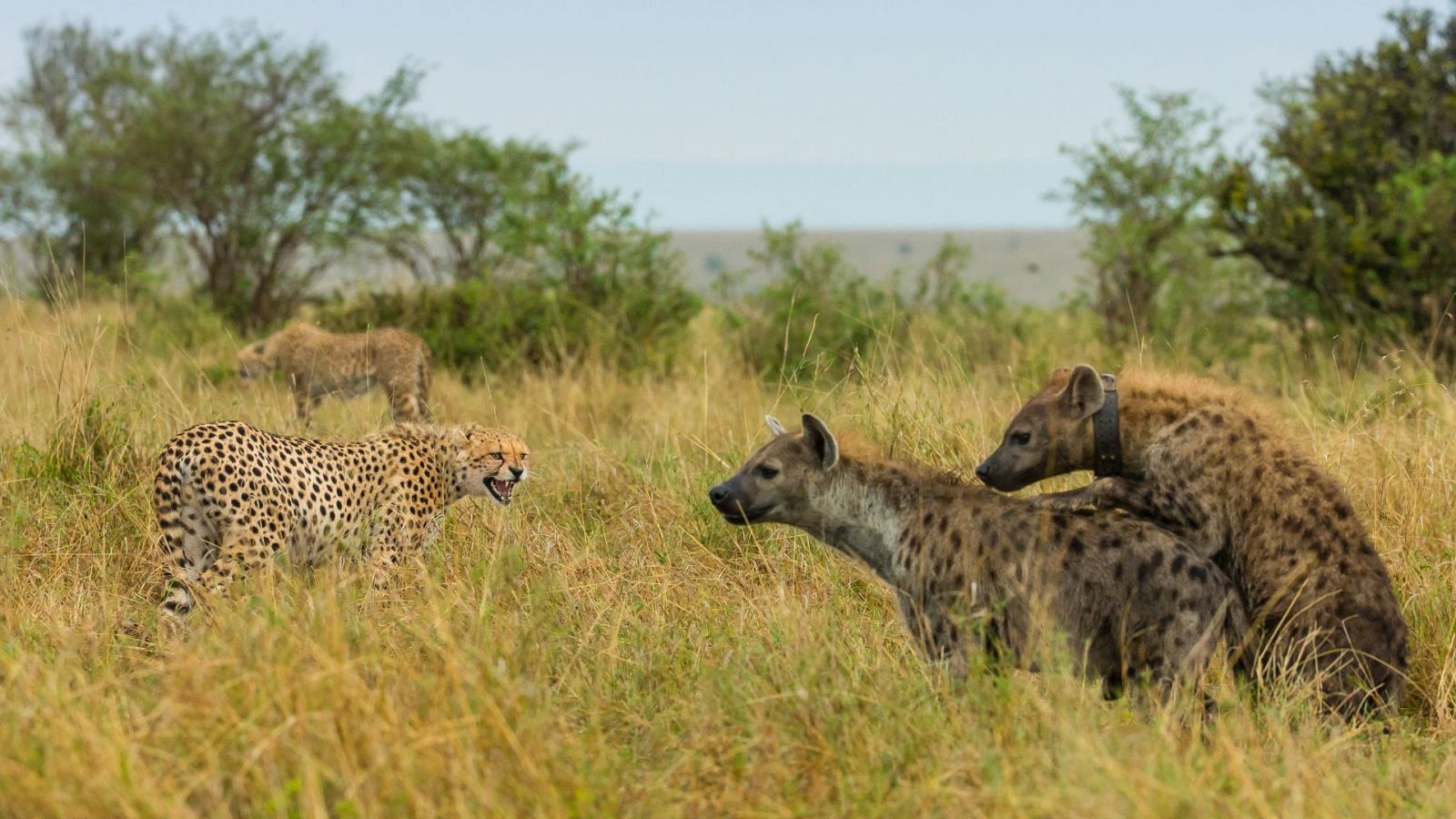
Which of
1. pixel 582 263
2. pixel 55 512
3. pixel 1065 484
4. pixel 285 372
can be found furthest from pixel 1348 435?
pixel 582 263

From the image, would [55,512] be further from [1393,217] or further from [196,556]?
[1393,217]

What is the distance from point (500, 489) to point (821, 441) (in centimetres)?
184

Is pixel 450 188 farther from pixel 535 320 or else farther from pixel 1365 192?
pixel 1365 192

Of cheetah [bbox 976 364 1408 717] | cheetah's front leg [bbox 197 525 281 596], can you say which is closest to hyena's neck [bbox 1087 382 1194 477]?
cheetah [bbox 976 364 1408 717]

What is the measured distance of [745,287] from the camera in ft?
48.6

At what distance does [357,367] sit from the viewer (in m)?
9.82

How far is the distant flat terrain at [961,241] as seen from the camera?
61000mm

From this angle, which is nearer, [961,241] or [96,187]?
[96,187]

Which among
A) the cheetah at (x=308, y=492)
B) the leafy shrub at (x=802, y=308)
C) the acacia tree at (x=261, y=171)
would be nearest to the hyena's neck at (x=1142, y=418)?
the cheetah at (x=308, y=492)

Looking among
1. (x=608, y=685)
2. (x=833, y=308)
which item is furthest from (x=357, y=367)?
(x=608, y=685)

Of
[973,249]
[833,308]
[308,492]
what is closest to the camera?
[308,492]

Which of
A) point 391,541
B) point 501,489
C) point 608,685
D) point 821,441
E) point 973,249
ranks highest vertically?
point 821,441

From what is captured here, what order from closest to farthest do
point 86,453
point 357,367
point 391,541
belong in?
1. point 391,541
2. point 86,453
3. point 357,367

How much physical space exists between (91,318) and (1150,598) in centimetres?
1178
